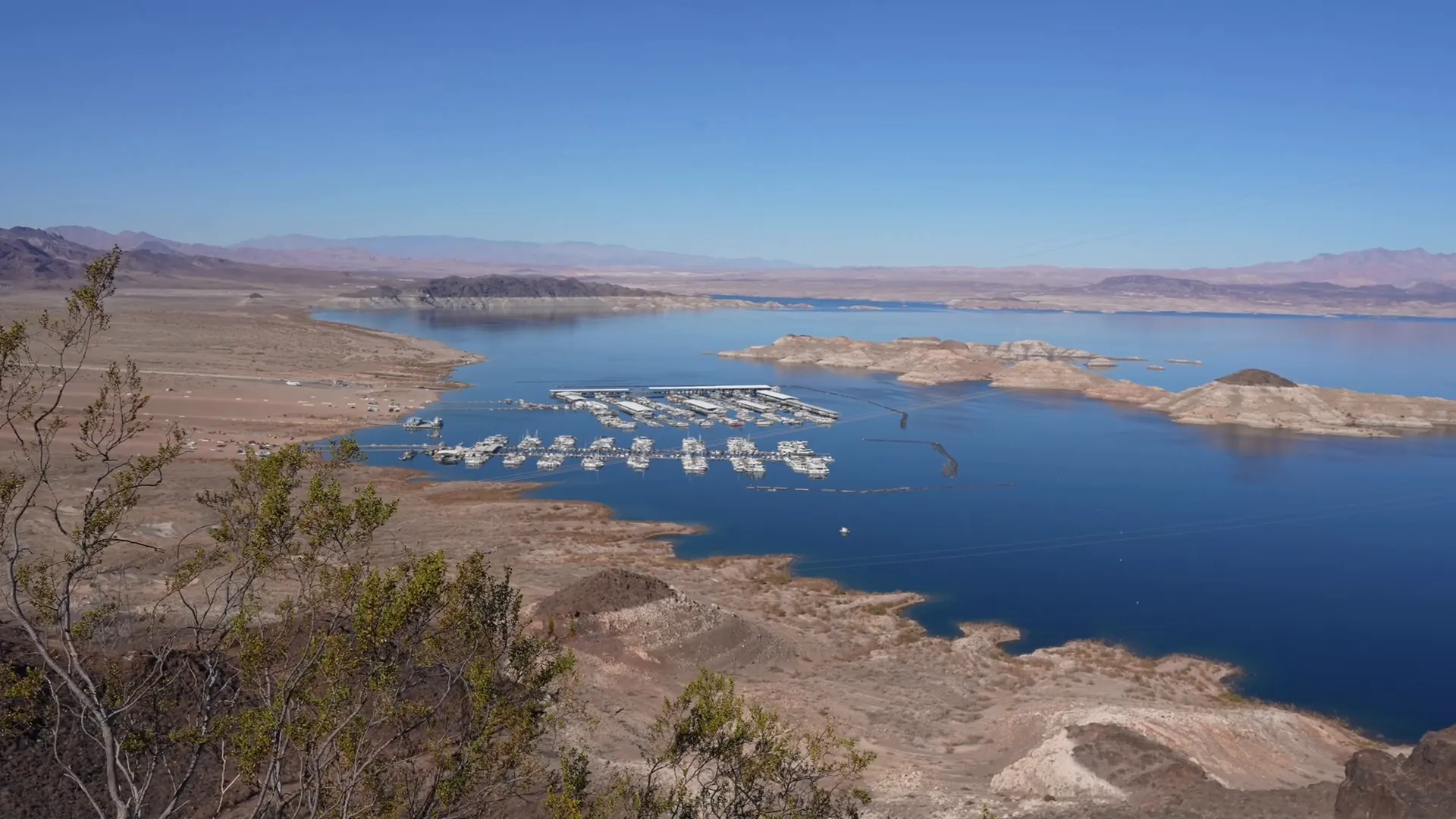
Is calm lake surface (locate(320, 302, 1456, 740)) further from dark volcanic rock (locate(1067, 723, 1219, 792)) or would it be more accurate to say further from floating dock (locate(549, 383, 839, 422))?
dark volcanic rock (locate(1067, 723, 1219, 792))

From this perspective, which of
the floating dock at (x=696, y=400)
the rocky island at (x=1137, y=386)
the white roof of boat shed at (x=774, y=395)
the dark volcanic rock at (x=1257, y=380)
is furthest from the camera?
the white roof of boat shed at (x=774, y=395)

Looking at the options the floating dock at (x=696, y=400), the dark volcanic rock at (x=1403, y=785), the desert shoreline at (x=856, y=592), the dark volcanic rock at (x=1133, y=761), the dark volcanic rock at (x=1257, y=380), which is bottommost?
the desert shoreline at (x=856, y=592)

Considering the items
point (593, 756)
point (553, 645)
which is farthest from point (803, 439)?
point (553, 645)

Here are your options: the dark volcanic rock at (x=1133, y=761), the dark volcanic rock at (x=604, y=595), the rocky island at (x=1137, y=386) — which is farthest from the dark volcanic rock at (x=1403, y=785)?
the rocky island at (x=1137, y=386)

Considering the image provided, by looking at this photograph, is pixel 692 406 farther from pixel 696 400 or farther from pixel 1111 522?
pixel 1111 522

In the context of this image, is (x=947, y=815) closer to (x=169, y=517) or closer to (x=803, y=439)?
(x=169, y=517)

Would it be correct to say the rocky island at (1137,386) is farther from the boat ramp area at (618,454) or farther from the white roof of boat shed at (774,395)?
the boat ramp area at (618,454)
